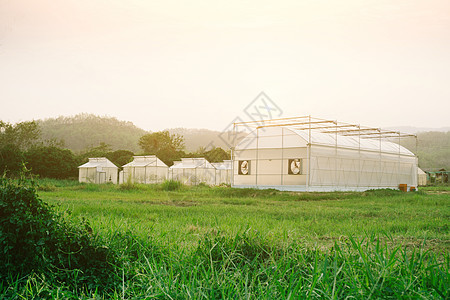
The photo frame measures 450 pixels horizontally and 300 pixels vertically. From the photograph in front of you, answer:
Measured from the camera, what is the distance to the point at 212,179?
128 ft

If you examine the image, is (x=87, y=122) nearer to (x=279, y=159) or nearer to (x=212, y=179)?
(x=212, y=179)

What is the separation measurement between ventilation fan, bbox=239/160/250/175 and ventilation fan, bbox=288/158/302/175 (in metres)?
3.29

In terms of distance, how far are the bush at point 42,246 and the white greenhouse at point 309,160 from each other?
19.5 meters

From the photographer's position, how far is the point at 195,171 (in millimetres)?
36906

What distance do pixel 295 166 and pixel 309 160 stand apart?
1.57m

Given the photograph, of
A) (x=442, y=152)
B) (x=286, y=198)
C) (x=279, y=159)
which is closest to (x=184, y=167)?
(x=279, y=159)

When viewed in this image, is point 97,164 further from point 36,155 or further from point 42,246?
point 42,246

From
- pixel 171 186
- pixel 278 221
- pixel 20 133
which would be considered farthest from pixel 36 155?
pixel 278 221

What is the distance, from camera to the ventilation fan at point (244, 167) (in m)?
27.3

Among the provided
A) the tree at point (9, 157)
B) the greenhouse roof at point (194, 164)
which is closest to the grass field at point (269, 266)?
the tree at point (9, 157)

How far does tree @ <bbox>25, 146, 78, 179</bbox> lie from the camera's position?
118 feet

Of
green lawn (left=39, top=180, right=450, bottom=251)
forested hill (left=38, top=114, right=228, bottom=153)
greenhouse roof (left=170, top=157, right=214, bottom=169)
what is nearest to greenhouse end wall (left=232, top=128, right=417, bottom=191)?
green lawn (left=39, top=180, right=450, bottom=251)

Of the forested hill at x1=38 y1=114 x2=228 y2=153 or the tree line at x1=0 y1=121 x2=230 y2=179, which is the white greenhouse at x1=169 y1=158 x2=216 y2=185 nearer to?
the tree line at x1=0 y1=121 x2=230 y2=179

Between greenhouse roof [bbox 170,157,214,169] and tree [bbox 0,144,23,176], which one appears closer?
tree [bbox 0,144,23,176]
